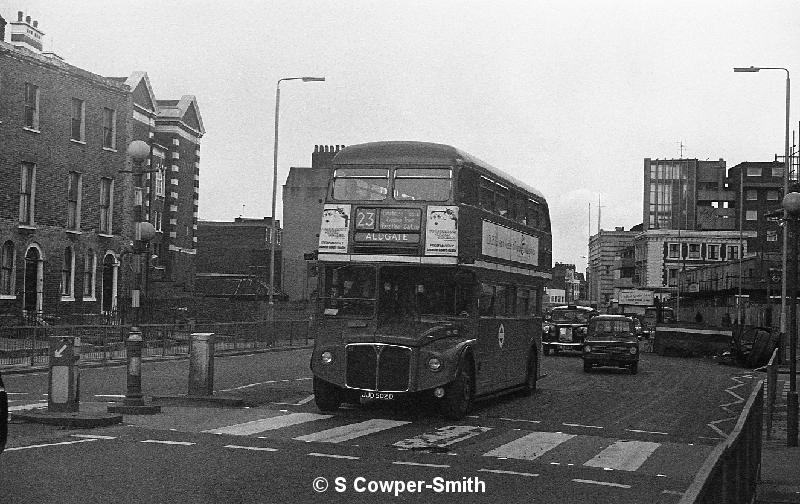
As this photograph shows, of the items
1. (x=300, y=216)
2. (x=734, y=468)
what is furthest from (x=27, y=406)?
(x=300, y=216)

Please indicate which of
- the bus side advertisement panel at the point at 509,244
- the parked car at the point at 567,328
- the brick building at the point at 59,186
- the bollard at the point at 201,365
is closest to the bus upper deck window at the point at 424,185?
the bus side advertisement panel at the point at 509,244

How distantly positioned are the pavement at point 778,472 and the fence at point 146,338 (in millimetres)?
18335

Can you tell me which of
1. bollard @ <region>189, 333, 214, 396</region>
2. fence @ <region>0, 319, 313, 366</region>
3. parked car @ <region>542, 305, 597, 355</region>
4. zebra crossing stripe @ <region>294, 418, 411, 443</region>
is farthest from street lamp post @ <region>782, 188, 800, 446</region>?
parked car @ <region>542, 305, 597, 355</region>

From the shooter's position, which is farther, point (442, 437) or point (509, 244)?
point (509, 244)

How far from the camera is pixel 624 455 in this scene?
1497cm

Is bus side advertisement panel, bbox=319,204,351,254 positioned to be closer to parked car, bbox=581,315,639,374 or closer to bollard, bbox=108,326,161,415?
bollard, bbox=108,326,161,415

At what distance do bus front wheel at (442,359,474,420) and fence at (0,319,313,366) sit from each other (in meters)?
13.4

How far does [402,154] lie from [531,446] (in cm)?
634

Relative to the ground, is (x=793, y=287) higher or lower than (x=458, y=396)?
A: higher

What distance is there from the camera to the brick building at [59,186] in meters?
41.9

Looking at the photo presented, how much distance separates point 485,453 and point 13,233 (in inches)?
1252

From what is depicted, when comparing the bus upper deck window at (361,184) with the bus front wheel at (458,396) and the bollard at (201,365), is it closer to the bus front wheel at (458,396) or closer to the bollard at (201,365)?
the bus front wheel at (458,396)

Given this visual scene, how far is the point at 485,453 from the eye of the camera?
14578 millimetres

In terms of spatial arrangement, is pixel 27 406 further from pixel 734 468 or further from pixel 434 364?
pixel 734 468
